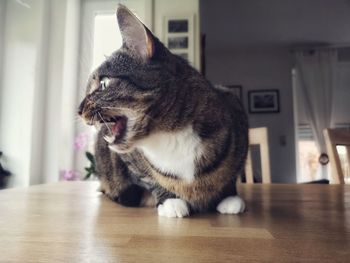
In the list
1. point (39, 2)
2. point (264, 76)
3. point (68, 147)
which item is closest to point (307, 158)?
point (264, 76)

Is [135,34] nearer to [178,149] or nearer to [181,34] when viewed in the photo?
[178,149]

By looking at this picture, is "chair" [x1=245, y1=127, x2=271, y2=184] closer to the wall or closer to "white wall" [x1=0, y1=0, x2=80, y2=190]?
"white wall" [x1=0, y1=0, x2=80, y2=190]

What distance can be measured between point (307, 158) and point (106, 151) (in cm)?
385

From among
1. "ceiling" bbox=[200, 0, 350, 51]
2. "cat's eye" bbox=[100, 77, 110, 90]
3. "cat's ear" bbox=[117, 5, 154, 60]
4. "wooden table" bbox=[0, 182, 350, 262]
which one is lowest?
"wooden table" bbox=[0, 182, 350, 262]

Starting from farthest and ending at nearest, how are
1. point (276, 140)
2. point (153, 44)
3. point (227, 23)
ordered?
point (276, 140) → point (227, 23) → point (153, 44)

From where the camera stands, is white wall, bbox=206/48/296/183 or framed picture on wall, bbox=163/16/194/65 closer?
framed picture on wall, bbox=163/16/194/65

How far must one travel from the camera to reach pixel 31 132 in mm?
1877

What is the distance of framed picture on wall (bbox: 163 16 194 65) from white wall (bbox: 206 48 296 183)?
2016 mm

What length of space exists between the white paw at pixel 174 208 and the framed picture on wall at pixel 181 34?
1.46m

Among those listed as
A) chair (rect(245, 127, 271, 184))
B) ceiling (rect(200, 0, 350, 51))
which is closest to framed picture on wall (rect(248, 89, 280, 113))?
ceiling (rect(200, 0, 350, 51))

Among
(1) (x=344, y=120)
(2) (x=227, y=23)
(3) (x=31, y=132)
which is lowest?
(3) (x=31, y=132)

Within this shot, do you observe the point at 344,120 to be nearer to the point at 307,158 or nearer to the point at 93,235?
the point at 307,158

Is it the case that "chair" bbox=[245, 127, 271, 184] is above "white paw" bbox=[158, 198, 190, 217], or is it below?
above

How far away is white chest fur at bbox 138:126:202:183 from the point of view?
1.63 feet
